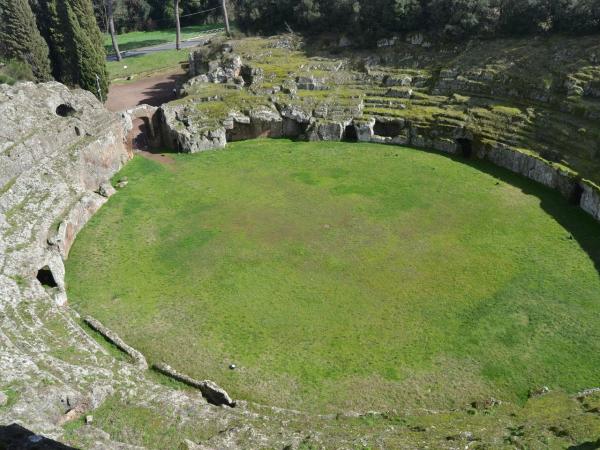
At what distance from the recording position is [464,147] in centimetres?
3478

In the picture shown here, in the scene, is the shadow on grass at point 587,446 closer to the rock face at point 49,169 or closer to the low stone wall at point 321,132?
the rock face at point 49,169

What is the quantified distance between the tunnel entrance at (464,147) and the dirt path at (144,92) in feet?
82.9

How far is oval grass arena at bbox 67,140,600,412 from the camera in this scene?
60.8ft

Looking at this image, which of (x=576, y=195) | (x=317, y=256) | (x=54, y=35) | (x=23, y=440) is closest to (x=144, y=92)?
(x=54, y=35)

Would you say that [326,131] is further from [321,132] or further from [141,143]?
[141,143]

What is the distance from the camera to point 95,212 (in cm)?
2889

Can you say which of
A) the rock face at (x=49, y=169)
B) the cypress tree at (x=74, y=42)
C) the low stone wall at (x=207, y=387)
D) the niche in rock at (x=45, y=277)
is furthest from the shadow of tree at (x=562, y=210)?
the cypress tree at (x=74, y=42)

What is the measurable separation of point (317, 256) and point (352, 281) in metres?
2.43

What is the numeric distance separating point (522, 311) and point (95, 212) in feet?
68.6

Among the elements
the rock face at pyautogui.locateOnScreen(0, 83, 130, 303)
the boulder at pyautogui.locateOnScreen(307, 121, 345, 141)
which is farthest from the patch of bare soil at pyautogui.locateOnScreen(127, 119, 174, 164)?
the boulder at pyautogui.locateOnScreen(307, 121, 345, 141)

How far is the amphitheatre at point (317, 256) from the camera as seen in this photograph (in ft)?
52.8

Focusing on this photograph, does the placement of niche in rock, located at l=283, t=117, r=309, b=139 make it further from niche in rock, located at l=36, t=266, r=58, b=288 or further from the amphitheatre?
niche in rock, located at l=36, t=266, r=58, b=288

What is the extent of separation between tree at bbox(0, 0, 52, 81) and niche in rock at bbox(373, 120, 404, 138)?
26.1 m

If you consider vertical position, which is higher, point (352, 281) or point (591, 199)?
point (591, 199)
